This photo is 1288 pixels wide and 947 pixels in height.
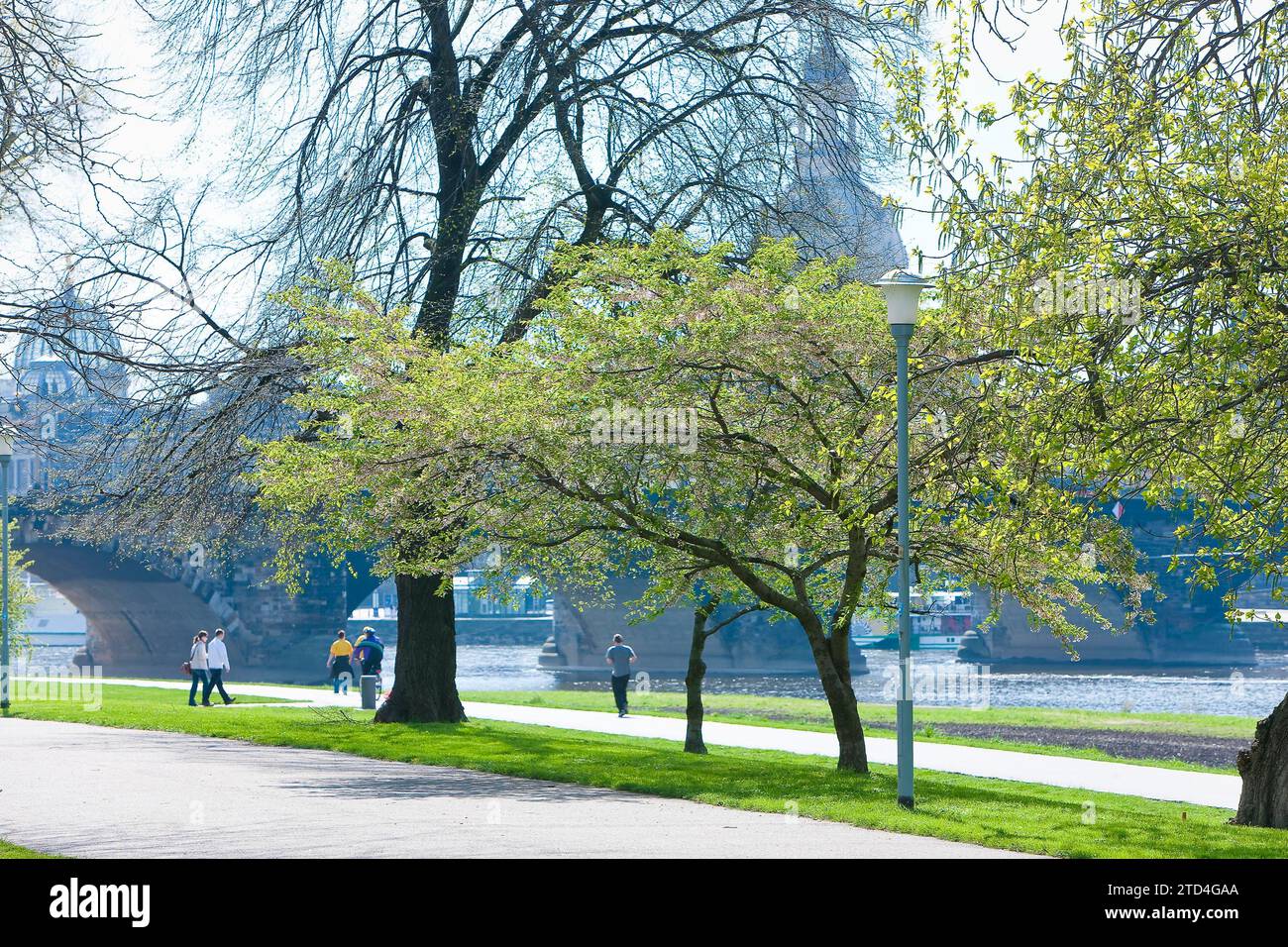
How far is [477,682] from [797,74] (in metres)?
45.1

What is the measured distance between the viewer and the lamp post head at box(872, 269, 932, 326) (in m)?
13.4

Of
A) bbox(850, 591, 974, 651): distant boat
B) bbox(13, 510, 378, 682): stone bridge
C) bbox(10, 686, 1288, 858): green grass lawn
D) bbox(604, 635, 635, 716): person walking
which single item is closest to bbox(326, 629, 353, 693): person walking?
bbox(604, 635, 635, 716): person walking

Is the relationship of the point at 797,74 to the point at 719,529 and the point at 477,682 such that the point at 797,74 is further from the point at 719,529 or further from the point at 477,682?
the point at 477,682

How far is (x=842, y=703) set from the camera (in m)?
17.2

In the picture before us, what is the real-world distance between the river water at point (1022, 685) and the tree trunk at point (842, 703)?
86.6 ft

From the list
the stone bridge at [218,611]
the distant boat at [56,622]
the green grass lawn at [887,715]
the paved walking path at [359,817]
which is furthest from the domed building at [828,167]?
the distant boat at [56,622]

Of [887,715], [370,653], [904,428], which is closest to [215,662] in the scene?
[370,653]

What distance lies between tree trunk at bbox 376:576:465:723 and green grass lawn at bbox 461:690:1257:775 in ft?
24.2

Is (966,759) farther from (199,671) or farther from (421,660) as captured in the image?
(199,671)

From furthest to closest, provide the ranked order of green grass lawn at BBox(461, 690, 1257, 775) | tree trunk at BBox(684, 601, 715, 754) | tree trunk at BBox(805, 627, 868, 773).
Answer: green grass lawn at BBox(461, 690, 1257, 775) → tree trunk at BBox(684, 601, 715, 754) → tree trunk at BBox(805, 627, 868, 773)

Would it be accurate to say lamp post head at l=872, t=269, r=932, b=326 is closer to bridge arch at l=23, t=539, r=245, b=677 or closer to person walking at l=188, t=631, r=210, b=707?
person walking at l=188, t=631, r=210, b=707

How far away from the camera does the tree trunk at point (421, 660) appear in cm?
2388

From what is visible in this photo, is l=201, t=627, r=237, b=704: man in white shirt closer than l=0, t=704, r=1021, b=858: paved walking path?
No

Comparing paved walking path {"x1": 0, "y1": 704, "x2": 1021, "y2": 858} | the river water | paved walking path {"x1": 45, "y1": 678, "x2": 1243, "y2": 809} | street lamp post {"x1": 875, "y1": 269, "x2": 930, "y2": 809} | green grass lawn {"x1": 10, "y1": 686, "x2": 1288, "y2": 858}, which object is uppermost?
street lamp post {"x1": 875, "y1": 269, "x2": 930, "y2": 809}
